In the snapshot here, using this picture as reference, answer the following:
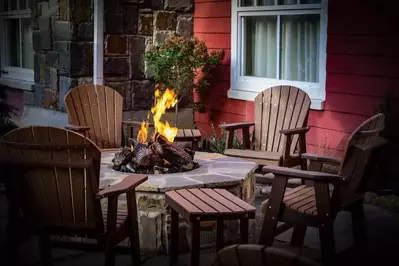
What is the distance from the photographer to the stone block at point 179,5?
739cm

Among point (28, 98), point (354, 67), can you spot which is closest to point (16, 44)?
point (28, 98)

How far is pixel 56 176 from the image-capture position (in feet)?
11.5

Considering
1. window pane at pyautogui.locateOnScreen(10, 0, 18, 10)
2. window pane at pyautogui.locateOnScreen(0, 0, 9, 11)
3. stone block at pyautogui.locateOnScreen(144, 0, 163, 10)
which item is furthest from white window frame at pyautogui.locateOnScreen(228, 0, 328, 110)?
window pane at pyautogui.locateOnScreen(0, 0, 9, 11)

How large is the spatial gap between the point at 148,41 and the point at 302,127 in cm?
235

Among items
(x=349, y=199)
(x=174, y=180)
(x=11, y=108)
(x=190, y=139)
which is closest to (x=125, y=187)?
(x=174, y=180)

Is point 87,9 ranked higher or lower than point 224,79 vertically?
higher

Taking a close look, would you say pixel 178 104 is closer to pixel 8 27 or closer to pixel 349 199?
pixel 8 27

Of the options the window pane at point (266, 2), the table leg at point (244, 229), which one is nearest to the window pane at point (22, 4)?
the window pane at point (266, 2)

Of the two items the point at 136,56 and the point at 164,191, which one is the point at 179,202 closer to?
the point at 164,191

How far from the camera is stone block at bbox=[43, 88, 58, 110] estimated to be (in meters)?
7.19

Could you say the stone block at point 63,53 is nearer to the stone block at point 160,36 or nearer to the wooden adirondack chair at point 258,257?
the stone block at point 160,36

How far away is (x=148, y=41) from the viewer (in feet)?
24.0

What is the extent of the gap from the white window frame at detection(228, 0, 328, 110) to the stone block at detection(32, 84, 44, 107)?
1.96 m

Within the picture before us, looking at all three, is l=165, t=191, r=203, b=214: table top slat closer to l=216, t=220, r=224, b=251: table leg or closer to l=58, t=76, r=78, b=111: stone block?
l=216, t=220, r=224, b=251: table leg
